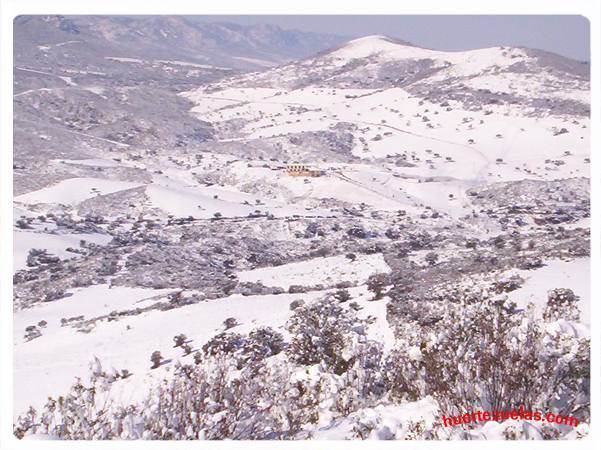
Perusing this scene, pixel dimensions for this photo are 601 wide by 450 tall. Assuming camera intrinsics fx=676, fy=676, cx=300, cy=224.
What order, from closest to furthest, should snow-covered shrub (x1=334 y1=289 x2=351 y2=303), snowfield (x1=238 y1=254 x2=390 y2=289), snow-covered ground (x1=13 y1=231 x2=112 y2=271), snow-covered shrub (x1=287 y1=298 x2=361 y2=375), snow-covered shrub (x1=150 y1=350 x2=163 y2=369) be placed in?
snow-covered shrub (x1=287 y1=298 x2=361 y2=375), snow-covered shrub (x1=150 y1=350 x2=163 y2=369), snow-covered shrub (x1=334 y1=289 x2=351 y2=303), snowfield (x1=238 y1=254 x2=390 y2=289), snow-covered ground (x1=13 y1=231 x2=112 y2=271)

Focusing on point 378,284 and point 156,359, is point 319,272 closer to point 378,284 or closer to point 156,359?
point 378,284

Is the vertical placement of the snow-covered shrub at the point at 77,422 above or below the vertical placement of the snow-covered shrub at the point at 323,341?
above

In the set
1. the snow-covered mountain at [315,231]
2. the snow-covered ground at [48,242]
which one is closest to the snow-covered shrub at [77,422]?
the snow-covered mountain at [315,231]

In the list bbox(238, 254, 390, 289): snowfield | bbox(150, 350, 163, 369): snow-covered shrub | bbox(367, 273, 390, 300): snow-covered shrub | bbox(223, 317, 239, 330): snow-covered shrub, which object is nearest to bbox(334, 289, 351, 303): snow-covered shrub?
bbox(367, 273, 390, 300): snow-covered shrub

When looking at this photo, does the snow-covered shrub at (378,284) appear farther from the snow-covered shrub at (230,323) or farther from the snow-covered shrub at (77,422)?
the snow-covered shrub at (77,422)

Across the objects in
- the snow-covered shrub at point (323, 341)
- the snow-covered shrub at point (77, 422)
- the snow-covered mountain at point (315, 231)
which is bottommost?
the snow-covered mountain at point (315, 231)

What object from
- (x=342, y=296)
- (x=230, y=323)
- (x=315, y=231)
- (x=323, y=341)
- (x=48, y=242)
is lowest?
(x=315, y=231)

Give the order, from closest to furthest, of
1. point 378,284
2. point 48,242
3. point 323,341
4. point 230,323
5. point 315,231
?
point 323,341
point 230,323
point 378,284
point 48,242
point 315,231

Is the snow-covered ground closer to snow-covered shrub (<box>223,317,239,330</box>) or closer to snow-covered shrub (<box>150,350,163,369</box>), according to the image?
snow-covered shrub (<box>223,317,239,330</box>)

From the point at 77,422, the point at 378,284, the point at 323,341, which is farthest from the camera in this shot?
the point at 378,284

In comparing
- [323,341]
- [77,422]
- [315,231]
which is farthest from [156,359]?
[315,231]

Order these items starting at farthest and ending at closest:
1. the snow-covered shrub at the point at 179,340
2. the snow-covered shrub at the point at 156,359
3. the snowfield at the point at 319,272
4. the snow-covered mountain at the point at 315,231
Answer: the snowfield at the point at 319,272, the snow-covered shrub at the point at 179,340, the snow-covered shrub at the point at 156,359, the snow-covered mountain at the point at 315,231

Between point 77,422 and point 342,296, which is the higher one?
point 77,422
